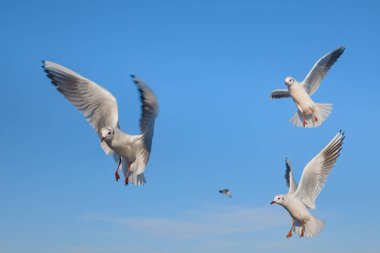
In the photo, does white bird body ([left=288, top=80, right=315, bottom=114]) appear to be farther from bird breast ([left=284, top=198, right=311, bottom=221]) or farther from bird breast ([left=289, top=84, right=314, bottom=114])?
bird breast ([left=284, top=198, right=311, bottom=221])

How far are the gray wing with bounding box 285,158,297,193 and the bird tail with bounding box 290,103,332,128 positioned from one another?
1.74 meters

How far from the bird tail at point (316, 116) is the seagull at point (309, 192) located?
76.5 inches

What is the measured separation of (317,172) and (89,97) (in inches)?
206

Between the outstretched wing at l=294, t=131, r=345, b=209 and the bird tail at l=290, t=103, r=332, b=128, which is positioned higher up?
the bird tail at l=290, t=103, r=332, b=128

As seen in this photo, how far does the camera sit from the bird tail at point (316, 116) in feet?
45.0

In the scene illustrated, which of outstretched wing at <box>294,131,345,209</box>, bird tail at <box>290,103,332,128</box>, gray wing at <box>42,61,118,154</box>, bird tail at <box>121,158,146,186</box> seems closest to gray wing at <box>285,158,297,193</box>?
outstretched wing at <box>294,131,345,209</box>

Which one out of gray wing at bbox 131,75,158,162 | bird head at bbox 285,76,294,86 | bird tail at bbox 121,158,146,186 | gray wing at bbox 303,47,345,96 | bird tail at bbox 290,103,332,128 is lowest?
bird tail at bbox 121,158,146,186

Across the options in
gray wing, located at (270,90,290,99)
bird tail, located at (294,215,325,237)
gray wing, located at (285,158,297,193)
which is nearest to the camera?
bird tail, located at (294,215,325,237)

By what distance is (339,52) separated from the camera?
14.2 metres

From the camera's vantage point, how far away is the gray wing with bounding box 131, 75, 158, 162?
333 inches

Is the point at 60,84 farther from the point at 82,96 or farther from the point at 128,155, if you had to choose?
the point at 128,155

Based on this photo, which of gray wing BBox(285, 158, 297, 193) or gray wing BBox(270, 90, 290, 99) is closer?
gray wing BBox(285, 158, 297, 193)

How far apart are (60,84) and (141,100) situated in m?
1.95

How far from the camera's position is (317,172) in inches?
454
